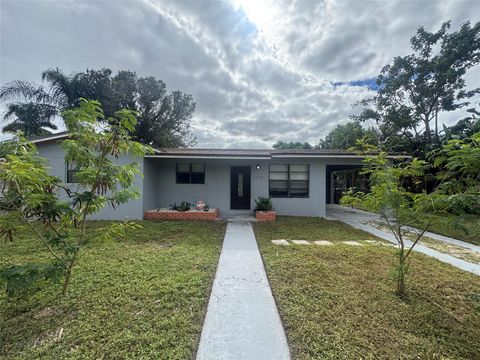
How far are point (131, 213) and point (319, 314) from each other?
28.1 ft

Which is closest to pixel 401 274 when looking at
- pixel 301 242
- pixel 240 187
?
pixel 301 242

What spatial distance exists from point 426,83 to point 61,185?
22.1 metres

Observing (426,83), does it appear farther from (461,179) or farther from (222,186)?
(461,179)

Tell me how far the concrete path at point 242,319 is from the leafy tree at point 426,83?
1613 centimetres

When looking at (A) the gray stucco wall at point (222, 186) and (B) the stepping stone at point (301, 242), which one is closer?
(B) the stepping stone at point (301, 242)

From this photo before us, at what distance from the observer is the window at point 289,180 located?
10547mm

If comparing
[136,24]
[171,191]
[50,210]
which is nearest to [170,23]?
[136,24]

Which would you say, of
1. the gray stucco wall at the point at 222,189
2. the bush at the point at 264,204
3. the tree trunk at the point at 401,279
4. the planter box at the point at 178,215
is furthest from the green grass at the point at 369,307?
the gray stucco wall at the point at 222,189

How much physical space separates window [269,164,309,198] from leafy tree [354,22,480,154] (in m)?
9.47

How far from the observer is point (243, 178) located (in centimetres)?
1098

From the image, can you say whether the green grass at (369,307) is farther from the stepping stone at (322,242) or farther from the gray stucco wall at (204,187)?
the gray stucco wall at (204,187)

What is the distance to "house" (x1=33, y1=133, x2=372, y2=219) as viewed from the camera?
33.1 feet

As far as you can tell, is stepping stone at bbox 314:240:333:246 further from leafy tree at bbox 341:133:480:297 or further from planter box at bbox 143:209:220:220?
planter box at bbox 143:209:220:220

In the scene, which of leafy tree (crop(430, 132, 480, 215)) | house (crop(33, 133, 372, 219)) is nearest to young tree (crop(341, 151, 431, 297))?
leafy tree (crop(430, 132, 480, 215))
